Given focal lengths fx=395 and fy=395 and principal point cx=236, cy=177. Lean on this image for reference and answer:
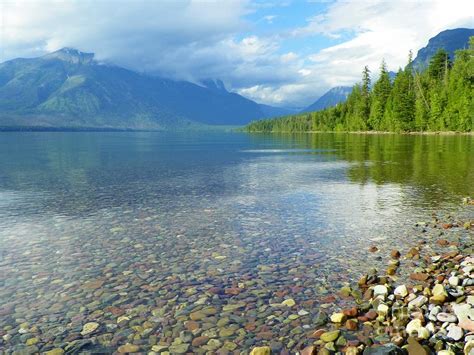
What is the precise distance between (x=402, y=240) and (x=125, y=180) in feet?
107

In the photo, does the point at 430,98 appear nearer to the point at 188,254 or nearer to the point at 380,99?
the point at 380,99

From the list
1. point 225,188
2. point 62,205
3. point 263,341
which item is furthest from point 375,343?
point 225,188

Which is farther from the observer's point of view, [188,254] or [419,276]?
[188,254]

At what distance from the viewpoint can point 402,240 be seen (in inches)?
774

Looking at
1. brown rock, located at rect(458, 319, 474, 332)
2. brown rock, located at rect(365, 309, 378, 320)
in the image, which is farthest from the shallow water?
brown rock, located at rect(458, 319, 474, 332)

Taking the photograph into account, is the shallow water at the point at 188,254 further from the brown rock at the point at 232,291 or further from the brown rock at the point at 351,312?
the brown rock at the point at 351,312

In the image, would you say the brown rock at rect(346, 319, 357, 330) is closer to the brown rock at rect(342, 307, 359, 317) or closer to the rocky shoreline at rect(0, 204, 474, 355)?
the rocky shoreline at rect(0, 204, 474, 355)

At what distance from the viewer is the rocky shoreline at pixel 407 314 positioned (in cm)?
1009

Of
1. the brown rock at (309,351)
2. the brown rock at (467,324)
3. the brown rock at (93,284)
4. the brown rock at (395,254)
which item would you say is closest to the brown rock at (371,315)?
the brown rock at (467,324)

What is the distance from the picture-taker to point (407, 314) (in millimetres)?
11586

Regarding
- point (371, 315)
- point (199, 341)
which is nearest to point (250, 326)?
point (199, 341)

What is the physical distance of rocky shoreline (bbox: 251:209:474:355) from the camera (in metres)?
10.1

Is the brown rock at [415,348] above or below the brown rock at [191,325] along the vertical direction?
above

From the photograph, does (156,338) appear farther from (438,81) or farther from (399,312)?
(438,81)
